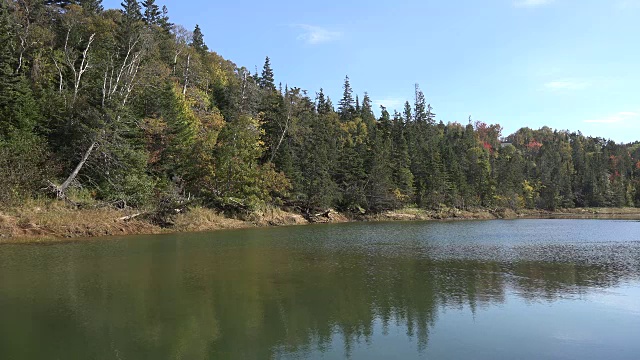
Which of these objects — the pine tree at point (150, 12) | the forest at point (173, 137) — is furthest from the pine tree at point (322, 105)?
the pine tree at point (150, 12)

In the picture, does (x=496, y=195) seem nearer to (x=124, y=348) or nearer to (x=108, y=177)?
(x=108, y=177)

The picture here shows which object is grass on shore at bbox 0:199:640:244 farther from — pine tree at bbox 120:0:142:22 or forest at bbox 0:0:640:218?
pine tree at bbox 120:0:142:22

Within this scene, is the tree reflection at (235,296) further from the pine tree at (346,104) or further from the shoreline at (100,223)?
the pine tree at (346,104)

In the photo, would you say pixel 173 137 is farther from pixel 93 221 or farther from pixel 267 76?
pixel 267 76

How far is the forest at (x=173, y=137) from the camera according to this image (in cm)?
3653

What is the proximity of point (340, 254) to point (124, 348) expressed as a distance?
1727cm

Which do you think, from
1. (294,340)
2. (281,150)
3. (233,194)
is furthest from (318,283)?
(281,150)

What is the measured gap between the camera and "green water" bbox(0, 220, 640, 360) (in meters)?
9.68

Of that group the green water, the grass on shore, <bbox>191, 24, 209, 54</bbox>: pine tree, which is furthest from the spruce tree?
the green water

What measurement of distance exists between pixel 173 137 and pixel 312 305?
3654cm

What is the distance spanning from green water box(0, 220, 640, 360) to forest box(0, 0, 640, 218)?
14085 mm

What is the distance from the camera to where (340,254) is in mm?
25797

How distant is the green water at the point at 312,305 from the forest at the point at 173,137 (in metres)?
14.1

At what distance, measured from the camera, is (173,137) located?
45.7 meters
